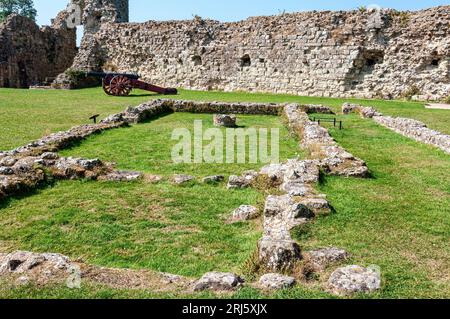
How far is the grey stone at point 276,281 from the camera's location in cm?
380

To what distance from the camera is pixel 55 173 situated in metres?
7.69

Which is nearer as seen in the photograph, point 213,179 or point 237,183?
point 237,183

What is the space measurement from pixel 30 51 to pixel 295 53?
17.1 m

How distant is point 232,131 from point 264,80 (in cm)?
1156

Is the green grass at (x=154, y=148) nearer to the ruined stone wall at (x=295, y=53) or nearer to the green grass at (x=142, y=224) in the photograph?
the green grass at (x=142, y=224)

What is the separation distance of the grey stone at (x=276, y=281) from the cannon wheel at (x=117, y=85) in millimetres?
18324

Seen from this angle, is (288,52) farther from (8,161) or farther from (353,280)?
(353,280)

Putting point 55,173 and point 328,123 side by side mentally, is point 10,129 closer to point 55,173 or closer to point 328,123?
point 55,173

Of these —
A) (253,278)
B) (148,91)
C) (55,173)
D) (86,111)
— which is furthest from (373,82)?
(253,278)

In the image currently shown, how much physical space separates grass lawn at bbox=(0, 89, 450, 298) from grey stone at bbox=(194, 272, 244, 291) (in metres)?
0.19

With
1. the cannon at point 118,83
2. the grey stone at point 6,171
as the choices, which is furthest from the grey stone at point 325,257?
the cannon at point 118,83

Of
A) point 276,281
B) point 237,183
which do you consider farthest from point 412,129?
point 276,281

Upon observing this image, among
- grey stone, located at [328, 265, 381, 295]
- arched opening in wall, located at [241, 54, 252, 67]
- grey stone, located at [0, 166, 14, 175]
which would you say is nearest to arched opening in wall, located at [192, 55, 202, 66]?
arched opening in wall, located at [241, 54, 252, 67]

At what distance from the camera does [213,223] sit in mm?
5891
